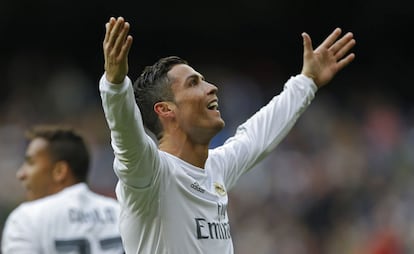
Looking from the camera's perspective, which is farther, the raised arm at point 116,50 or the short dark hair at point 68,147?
the short dark hair at point 68,147

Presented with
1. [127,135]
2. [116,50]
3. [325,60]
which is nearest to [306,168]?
[325,60]

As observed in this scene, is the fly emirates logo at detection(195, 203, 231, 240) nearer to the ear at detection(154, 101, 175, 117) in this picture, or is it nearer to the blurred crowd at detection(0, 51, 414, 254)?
the ear at detection(154, 101, 175, 117)

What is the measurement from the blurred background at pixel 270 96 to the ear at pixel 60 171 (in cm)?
521

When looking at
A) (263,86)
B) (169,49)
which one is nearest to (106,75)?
(263,86)

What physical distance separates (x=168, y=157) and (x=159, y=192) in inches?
8.7

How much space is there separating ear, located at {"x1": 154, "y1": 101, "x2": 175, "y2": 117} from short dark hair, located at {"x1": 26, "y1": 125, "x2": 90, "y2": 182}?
253cm

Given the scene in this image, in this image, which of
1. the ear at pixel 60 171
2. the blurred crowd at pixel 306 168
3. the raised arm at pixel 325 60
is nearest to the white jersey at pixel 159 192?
the raised arm at pixel 325 60

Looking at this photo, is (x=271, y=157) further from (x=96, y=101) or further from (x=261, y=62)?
(x=261, y=62)

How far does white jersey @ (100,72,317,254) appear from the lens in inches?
173

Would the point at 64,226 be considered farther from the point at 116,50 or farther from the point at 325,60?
the point at 116,50

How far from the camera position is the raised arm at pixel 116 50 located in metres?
4.25

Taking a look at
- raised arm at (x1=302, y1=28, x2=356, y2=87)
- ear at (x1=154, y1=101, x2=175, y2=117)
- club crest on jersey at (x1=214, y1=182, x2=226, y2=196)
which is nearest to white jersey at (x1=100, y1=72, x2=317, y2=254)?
club crest on jersey at (x1=214, y1=182, x2=226, y2=196)

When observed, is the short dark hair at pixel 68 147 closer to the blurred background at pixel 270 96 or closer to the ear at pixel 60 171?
the ear at pixel 60 171

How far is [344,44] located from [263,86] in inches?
456
